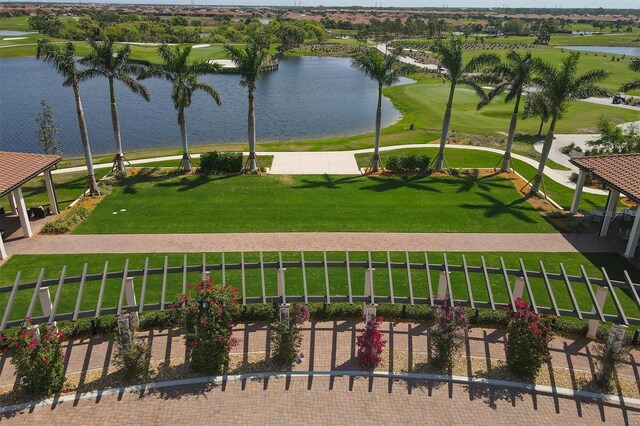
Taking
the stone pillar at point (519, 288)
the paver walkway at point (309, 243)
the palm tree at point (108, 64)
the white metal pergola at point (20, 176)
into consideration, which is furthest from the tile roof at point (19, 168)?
the stone pillar at point (519, 288)

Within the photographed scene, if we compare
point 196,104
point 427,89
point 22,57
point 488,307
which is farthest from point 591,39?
point 488,307

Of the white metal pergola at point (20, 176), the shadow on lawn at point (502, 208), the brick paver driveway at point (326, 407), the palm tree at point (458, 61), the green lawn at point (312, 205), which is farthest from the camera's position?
the palm tree at point (458, 61)

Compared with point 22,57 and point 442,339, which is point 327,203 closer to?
point 442,339

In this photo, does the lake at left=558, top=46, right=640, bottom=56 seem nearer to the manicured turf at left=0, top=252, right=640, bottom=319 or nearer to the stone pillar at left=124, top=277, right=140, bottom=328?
the manicured turf at left=0, top=252, right=640, bottom=319

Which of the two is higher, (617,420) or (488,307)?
(488,307)

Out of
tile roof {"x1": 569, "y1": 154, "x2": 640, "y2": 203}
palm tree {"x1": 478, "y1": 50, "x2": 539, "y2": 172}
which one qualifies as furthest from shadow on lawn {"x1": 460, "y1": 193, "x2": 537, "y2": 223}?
palm tree {"x1": 478, "y1": 50, "x2": 539, "y2": 172}

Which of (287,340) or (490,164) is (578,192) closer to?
(490,164)

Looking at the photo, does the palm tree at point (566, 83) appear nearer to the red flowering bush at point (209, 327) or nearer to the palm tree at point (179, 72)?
the palm tree at point (179, 72)
